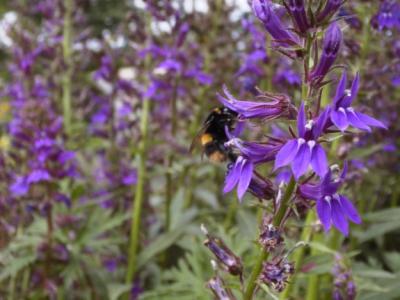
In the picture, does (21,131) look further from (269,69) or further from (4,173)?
(269,69)

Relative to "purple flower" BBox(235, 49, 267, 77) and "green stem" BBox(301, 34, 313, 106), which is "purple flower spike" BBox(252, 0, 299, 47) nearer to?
"green stem" BBox(301, 34, 313, 106)

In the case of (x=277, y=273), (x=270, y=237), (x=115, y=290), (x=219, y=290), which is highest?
(x=270, y=237)

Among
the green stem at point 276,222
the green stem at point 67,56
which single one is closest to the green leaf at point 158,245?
the green stem at point 67,56

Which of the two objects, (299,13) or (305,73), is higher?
(299,13)

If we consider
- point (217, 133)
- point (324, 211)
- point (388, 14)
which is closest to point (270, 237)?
point (324, 211)

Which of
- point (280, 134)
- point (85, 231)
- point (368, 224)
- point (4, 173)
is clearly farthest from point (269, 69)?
point (4, 173)

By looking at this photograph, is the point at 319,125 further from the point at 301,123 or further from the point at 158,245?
the point at 158,245

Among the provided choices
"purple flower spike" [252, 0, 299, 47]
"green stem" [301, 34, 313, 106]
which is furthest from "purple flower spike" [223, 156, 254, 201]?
"purple flower spike" [252, 0, 299, 47]
